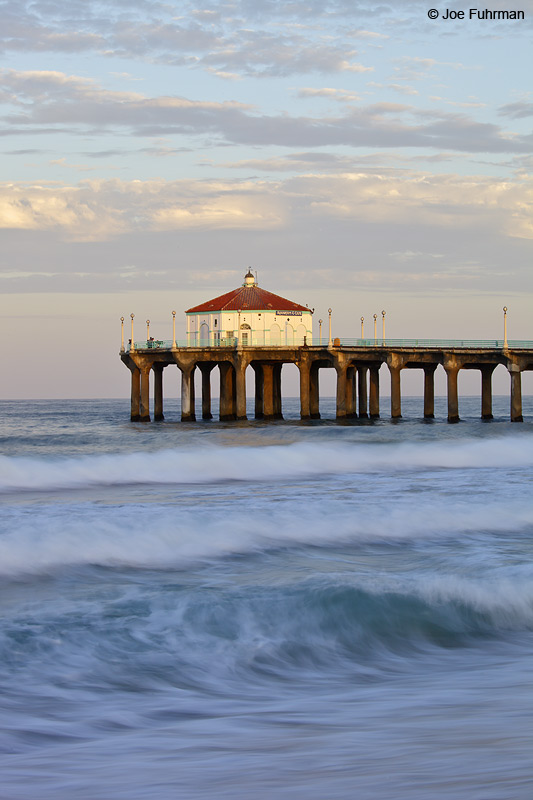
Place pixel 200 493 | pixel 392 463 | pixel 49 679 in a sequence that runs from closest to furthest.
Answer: pixel 49 679
pixel 200 493
pixel 392 463

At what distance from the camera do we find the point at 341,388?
4409cm

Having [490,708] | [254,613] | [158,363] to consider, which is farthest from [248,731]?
[158,363]

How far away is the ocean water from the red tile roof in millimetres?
31902

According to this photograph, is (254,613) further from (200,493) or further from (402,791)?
(200,493)

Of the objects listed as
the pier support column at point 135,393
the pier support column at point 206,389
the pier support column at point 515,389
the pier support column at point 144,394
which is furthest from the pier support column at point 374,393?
the pier support column at point 135,393

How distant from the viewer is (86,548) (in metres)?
13.2

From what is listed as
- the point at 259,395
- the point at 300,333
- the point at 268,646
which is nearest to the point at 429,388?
the point at 300,333

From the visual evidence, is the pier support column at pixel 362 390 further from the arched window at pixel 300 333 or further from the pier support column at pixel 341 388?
the pier support column at pixel 341 388

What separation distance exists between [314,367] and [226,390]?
5.41 metres

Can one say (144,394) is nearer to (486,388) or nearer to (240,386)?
(240,386)

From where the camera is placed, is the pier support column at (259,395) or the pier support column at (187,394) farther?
the pier support column at (259,395)

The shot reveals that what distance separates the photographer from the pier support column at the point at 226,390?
4681 cm

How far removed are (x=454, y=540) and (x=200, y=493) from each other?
27.6ft

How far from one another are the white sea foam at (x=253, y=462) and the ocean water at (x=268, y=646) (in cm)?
603
